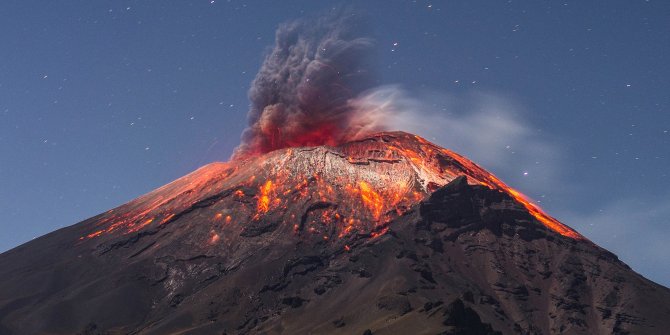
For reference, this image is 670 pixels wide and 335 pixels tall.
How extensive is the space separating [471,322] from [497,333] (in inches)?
385

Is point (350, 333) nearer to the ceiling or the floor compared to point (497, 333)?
nearer to the ceiling

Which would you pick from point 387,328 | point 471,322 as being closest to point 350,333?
point 387,328

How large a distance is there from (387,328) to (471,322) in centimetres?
2004

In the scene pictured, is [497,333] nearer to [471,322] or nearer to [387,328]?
[471,322]

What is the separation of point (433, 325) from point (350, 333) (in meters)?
21.2

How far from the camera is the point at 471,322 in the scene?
192 metres

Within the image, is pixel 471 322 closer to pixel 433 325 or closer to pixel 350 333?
pixel 433 325

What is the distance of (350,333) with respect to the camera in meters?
200

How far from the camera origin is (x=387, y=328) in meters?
196

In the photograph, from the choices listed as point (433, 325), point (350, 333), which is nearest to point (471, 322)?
point (433, 325)

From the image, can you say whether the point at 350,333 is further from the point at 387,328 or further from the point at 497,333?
the point at 497,333

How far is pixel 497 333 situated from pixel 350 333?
117 feet

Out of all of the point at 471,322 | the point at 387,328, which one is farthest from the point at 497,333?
the point at 387,328

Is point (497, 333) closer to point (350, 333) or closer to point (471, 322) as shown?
point (471, 322)
